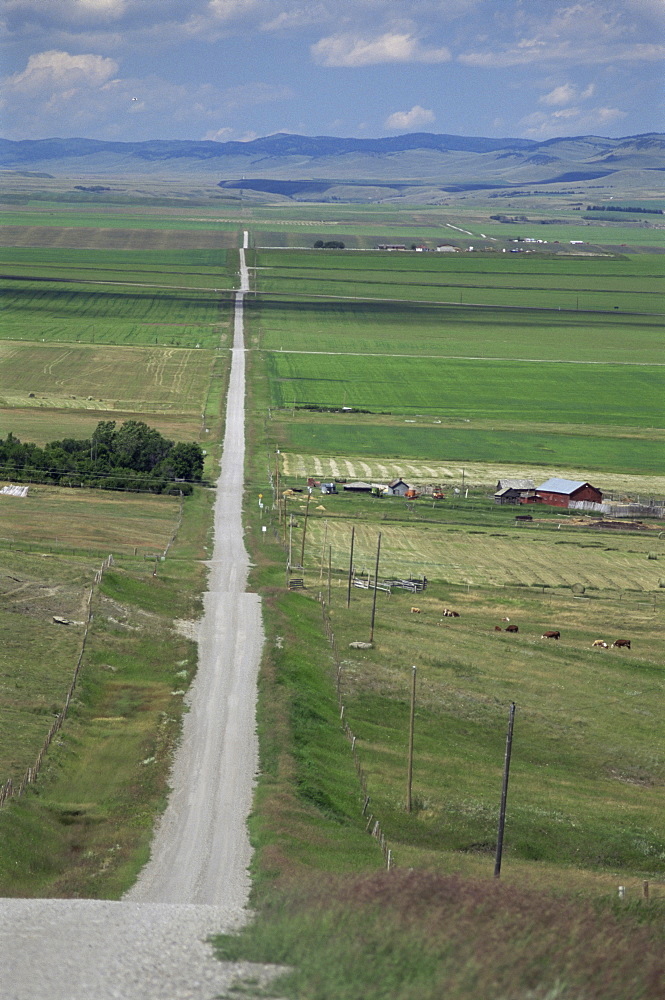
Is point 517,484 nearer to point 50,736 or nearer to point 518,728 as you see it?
point 518,728

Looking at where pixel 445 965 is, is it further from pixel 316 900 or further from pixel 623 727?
pixel 623 727

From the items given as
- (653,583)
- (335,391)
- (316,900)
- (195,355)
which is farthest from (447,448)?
(316,900)

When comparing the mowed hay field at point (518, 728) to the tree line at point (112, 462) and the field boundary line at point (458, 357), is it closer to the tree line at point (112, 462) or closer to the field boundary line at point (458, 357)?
the tree line at point (112, 462)

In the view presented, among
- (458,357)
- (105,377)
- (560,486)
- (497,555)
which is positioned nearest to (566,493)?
(560,486)

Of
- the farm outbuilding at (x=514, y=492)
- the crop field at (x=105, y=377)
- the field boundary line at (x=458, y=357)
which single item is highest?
the field boundary line at (x=458, y=357)

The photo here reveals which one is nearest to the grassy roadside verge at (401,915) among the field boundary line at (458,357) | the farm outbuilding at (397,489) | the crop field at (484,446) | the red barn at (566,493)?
the farm outbuilding at (397,489)

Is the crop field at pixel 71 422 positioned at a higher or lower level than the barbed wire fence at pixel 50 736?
higher

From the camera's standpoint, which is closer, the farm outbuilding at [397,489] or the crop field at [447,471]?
the farm outbuilding at [397,489]

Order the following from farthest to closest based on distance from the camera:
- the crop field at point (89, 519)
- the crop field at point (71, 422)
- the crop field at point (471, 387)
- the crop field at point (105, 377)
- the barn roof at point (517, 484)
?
the crop field at point (471, 387) < the crop field at point (105, 377) < the crop field at point (71, 422) < the barn roof at point (517, 484) < the crop field at point (89, 519)
